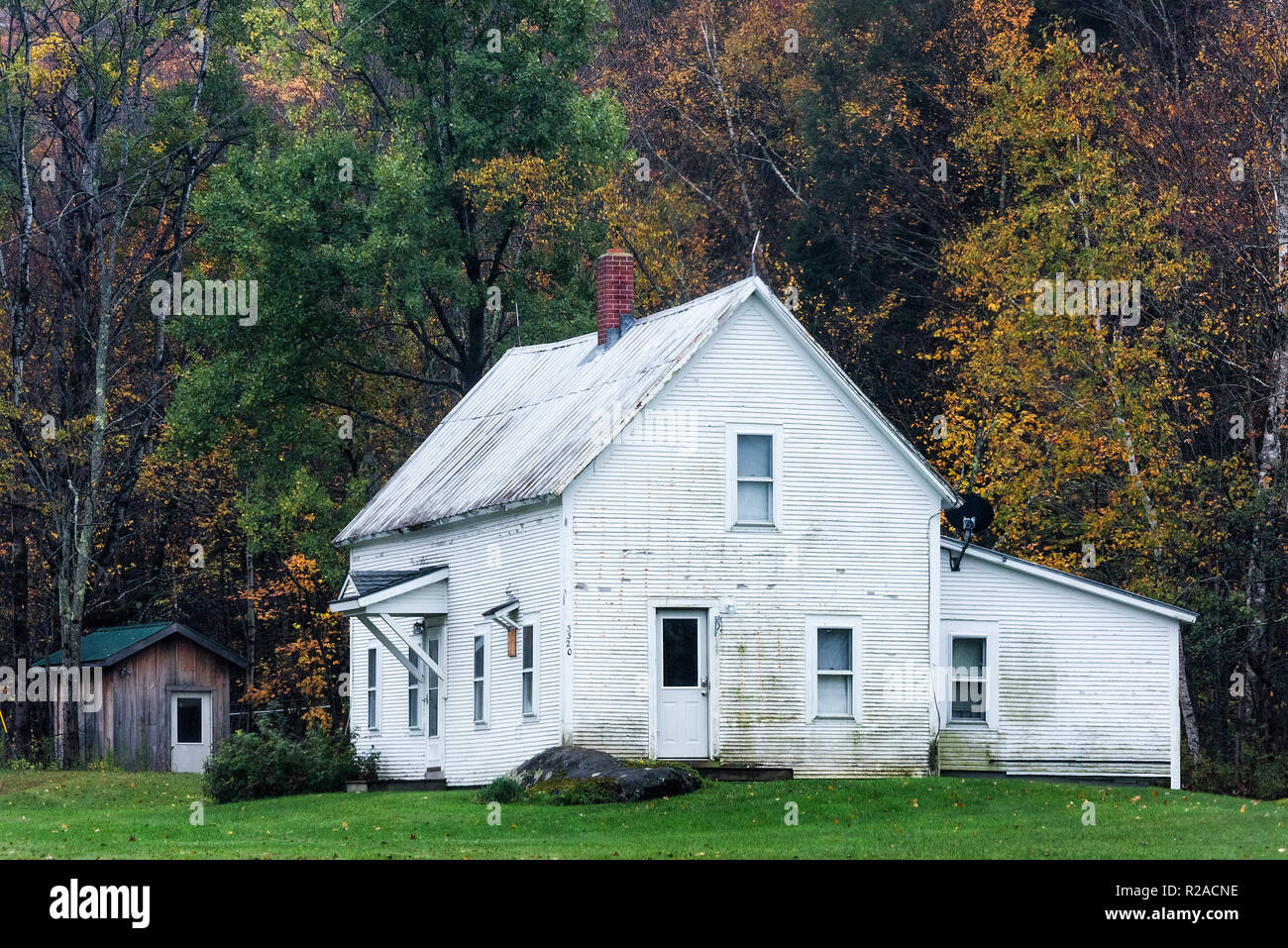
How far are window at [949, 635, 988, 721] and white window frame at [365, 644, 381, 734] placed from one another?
11.6 metres

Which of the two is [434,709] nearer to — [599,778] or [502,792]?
[502,792]

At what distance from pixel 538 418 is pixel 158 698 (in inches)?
731

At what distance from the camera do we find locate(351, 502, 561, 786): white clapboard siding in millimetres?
31359

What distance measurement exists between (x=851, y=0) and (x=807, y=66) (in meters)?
4.45

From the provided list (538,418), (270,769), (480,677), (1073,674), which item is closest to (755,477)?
(538,418)

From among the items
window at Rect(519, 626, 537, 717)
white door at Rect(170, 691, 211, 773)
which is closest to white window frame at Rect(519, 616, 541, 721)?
window at Rect(519, 626, 537, 717)

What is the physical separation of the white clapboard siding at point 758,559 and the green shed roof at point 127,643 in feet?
70.7

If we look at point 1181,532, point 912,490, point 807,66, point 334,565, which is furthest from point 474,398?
point 807,66

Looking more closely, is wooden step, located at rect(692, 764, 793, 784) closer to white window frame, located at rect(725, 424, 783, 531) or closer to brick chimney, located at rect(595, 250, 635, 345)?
white window frame, located at rect(725, 424, 783, 531)

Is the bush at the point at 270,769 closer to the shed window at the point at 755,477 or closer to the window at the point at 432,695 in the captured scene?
the window at the point at 432,695

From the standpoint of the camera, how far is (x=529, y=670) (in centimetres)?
3209

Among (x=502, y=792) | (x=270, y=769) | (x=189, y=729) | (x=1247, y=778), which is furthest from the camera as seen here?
(x=189, y=729)

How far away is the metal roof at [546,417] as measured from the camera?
31344 millimetres

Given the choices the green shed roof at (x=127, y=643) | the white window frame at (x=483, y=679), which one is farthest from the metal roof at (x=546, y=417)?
the green shed roof at (x=127, y=643)
